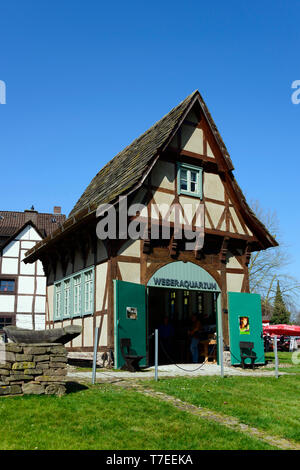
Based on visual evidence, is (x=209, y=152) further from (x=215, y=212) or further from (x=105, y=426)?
(x=105, y=426)

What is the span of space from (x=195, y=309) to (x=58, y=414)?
13.9 m

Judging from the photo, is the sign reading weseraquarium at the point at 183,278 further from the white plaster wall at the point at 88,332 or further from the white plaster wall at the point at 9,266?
the white plaster wall at the point at 9,266

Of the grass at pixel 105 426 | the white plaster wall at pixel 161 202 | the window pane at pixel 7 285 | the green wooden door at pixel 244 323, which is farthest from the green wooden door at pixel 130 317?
the window pane at pixel 7 285

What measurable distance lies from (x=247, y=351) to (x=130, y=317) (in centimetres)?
486

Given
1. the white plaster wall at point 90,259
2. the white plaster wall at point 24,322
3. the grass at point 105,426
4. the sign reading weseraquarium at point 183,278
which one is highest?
the white plaster wall at point 90,259

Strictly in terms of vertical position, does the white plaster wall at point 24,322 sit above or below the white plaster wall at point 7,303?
below

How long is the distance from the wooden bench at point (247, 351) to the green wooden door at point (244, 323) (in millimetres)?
248

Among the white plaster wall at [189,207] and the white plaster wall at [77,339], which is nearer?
the white plaster wall at [189,207]

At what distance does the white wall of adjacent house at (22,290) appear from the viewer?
3494cm

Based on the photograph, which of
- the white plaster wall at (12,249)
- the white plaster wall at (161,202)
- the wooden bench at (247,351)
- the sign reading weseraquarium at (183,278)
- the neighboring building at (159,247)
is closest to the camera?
the neighboring building at (159,247)

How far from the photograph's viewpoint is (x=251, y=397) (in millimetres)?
10281

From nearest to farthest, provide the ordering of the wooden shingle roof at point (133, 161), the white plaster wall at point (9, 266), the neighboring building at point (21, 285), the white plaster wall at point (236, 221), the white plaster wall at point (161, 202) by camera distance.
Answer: the wooden shingle roof at point (133, 161) < the white plaster wall at point (161, 202) < the white plaster wall at point (236, 221) < the neighboring building at point (21, 285) < the white plaster wall at point (9, 266)

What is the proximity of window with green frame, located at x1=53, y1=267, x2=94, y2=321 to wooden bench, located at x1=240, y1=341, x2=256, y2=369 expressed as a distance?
513cm
